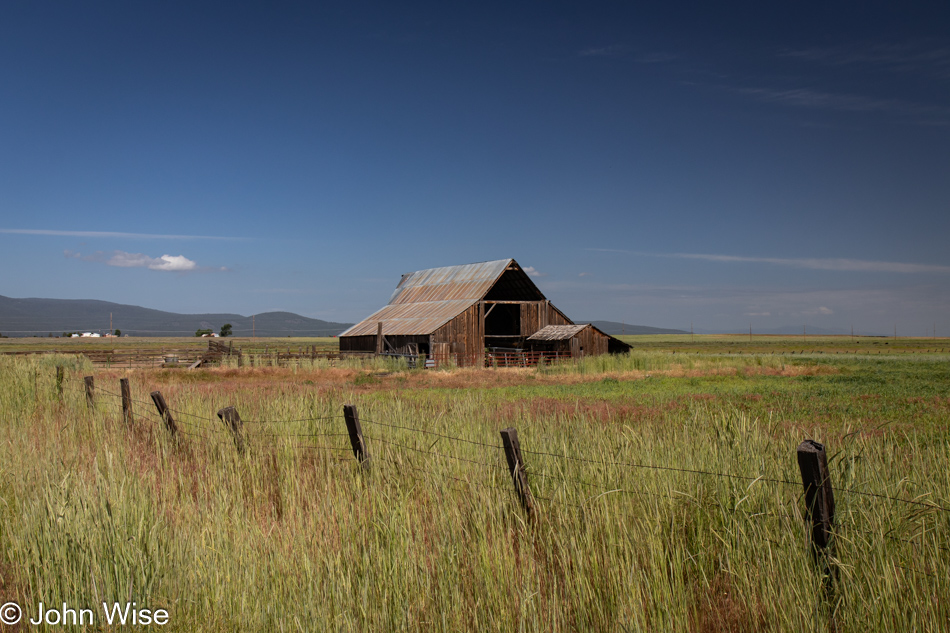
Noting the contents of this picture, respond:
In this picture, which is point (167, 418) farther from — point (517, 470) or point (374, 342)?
point (374, 342)

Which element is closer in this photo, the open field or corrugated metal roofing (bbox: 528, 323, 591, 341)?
the open field

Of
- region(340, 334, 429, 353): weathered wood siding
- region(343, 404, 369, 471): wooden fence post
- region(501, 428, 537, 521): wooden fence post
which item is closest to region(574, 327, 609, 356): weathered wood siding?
region(340, 334, 429, 353): weathered wood siding

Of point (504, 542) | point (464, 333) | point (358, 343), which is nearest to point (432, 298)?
point (358, 343)

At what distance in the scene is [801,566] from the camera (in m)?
3.77

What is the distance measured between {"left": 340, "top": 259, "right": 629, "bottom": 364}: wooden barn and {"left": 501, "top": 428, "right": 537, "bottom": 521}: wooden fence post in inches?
1196

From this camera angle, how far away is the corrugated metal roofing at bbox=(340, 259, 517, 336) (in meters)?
37.4

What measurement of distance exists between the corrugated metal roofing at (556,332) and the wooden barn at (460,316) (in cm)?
56

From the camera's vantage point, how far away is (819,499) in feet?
12.0

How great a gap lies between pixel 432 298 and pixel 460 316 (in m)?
6.23

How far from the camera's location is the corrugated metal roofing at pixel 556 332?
3703 centimetres

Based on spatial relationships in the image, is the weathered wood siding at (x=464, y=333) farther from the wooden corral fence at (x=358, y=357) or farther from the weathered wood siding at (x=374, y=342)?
the weathered wood siding at (x=374, y=342)

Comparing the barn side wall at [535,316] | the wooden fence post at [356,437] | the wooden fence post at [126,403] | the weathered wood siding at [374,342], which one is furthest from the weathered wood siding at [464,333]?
the wooden fence post at [356,437]

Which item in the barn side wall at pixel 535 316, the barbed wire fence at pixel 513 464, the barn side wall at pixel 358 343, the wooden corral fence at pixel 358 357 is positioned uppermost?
the barn side wall at pixel 535 316

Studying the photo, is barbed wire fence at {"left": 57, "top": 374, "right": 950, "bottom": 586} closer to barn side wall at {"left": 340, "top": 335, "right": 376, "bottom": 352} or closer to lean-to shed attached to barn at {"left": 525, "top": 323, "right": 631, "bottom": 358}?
lean-to shed attached to barn at {"left": 525, "top": 323, "right": 631, "bottom": 358}
